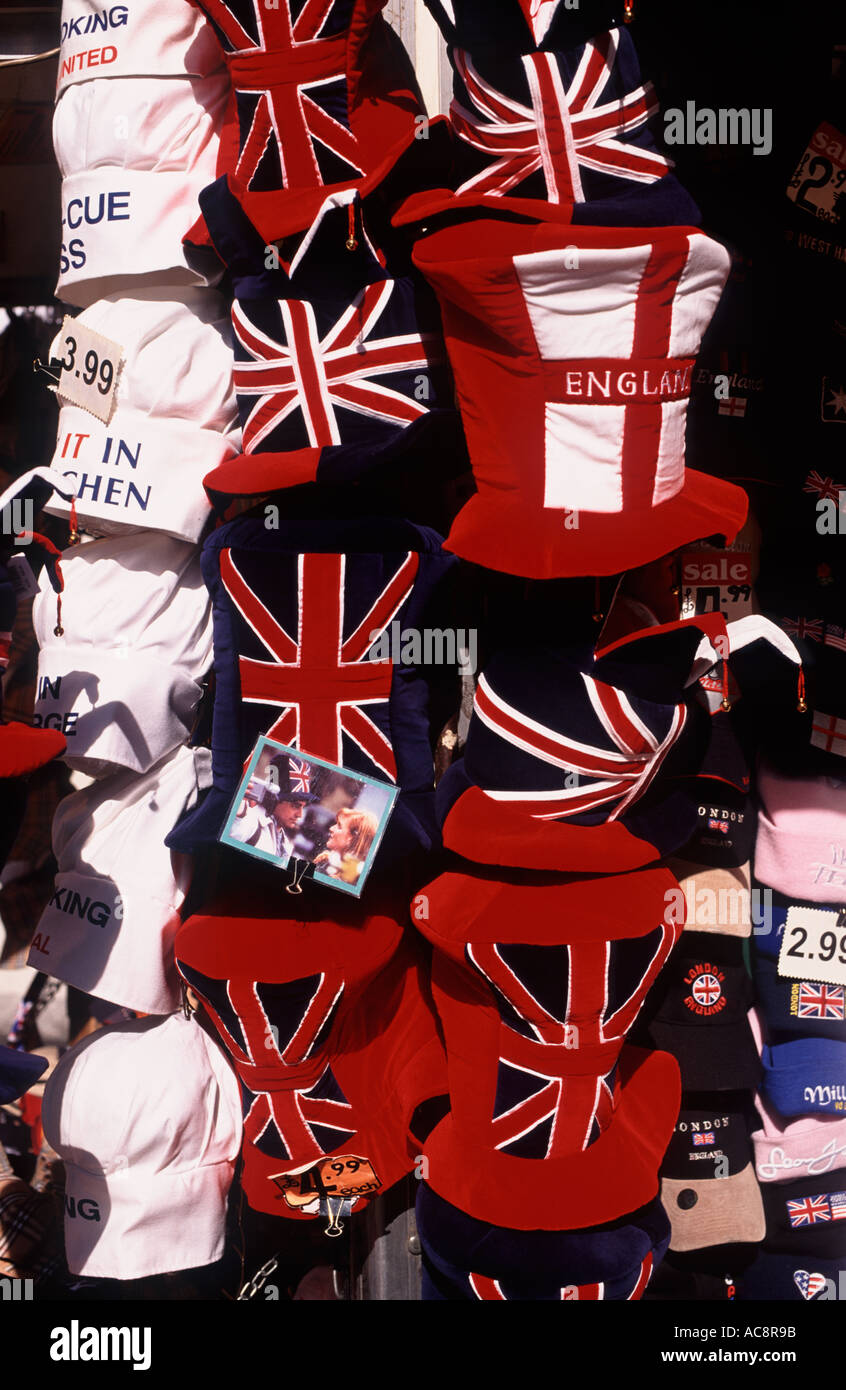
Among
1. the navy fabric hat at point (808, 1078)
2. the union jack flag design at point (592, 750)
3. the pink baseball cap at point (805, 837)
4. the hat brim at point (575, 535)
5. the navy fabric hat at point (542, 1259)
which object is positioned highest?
the hat brim at point (575, 535)

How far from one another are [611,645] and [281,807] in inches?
24.0

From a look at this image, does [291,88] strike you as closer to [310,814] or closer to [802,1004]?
[310,814]

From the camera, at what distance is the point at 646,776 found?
5.77 feet

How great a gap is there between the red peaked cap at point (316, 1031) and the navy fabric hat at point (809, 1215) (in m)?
0.72

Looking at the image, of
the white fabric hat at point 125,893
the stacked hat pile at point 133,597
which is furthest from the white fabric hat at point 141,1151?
the white fabric hat at point 125,893

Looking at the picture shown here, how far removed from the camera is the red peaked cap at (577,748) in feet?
5.54

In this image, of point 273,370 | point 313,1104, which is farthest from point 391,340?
point 313,1104

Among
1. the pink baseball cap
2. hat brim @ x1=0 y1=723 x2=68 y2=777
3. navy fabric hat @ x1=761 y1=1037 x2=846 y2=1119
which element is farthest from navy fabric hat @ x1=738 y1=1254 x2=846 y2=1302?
hat brim @ x1=0 y1=723 x2=68 y2=777

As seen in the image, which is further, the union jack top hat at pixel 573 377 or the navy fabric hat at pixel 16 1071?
the navy fabric hat at pixel 16 1071

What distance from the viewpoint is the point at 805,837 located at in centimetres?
200

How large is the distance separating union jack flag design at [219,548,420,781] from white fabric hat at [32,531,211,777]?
163 mm

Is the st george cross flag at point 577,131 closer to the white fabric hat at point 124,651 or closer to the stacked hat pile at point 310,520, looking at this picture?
the stacked hat pile at point 310,520

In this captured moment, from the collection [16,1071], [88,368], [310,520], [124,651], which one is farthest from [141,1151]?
[88,368]
